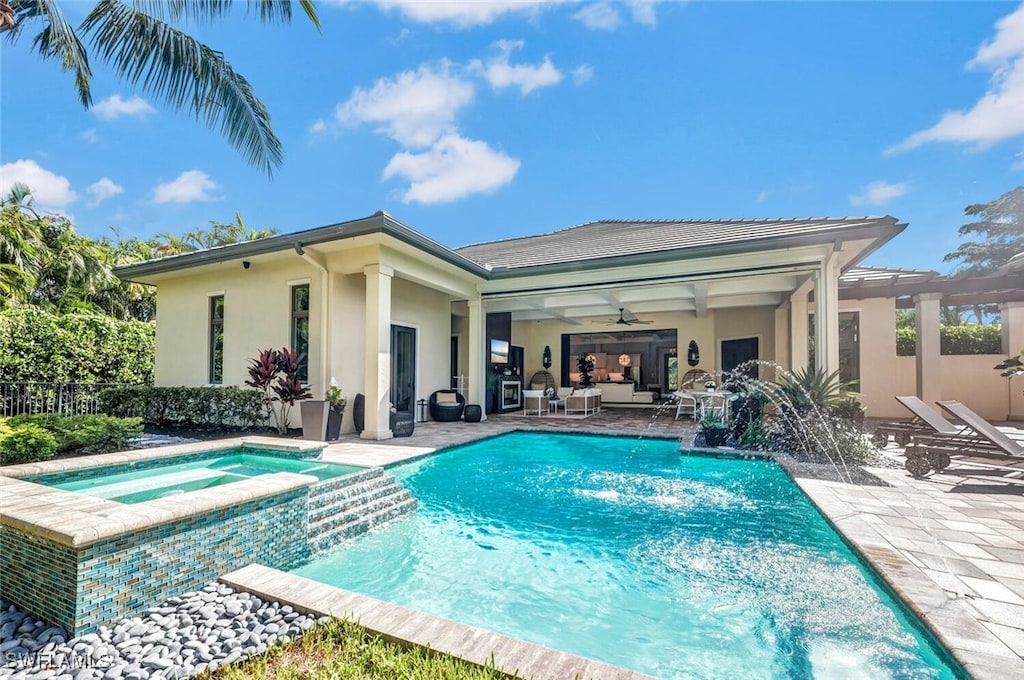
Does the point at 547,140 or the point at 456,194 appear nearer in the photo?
the point at 547,140

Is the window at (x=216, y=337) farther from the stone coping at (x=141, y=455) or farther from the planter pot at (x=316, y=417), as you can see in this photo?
the stone coping at (x=141, y=455)

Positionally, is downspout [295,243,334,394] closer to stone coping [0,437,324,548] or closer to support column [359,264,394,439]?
support column [359,264,394,439]

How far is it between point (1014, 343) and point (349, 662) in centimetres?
1529

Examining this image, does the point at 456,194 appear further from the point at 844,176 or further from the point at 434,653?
the point at 434,653

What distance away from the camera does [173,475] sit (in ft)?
16.6

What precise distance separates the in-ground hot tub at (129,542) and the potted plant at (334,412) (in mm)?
3804

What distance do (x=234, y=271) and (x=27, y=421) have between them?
4.50m

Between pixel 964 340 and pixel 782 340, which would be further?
pixel 782 340

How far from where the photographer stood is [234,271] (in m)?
9.84

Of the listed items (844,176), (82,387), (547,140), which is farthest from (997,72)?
(82,387)

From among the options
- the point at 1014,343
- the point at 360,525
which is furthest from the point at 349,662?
the point at 1014,343

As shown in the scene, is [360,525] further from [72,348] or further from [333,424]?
[72,348]

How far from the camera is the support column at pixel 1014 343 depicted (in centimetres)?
1055

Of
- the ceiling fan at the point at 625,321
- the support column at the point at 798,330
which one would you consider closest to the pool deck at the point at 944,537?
the support column at the point at 798,330
